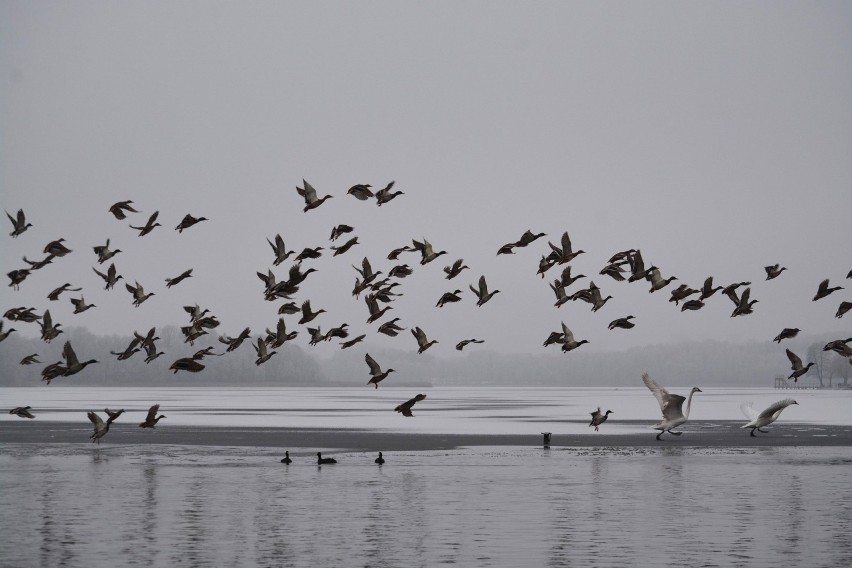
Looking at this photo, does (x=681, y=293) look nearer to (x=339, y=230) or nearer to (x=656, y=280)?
(x=656, y=280)

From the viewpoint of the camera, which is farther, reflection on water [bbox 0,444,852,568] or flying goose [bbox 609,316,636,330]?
flying goose [bbox 609,316,636,330]

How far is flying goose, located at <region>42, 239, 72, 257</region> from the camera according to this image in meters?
35.2

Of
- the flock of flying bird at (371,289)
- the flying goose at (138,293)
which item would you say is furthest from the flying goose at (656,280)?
the flying goose at (138,293)

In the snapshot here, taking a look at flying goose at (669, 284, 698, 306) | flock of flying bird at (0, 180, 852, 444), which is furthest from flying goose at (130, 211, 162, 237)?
flying goose at (669, 284, 698, 306)

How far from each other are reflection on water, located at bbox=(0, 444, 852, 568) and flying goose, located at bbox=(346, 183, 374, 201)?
8857 millimetres

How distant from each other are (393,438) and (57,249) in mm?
27348

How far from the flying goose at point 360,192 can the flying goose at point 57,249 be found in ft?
30.9

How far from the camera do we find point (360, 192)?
33.3m

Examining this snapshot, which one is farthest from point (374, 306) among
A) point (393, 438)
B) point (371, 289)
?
point (393, 438)

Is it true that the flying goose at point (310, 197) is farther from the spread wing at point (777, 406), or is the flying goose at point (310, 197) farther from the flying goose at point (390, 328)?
the spread wing at point (777, 406)

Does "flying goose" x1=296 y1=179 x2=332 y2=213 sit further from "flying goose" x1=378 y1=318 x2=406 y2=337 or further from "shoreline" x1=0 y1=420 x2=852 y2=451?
"shoreline" x1=0 y1=420 x2=852 y2=451

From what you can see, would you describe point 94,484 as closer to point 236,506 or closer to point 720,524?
point 236,506

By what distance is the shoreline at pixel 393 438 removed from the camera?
5391 centimetres

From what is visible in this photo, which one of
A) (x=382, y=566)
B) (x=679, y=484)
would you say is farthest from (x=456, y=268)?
(x=382, y=566)
